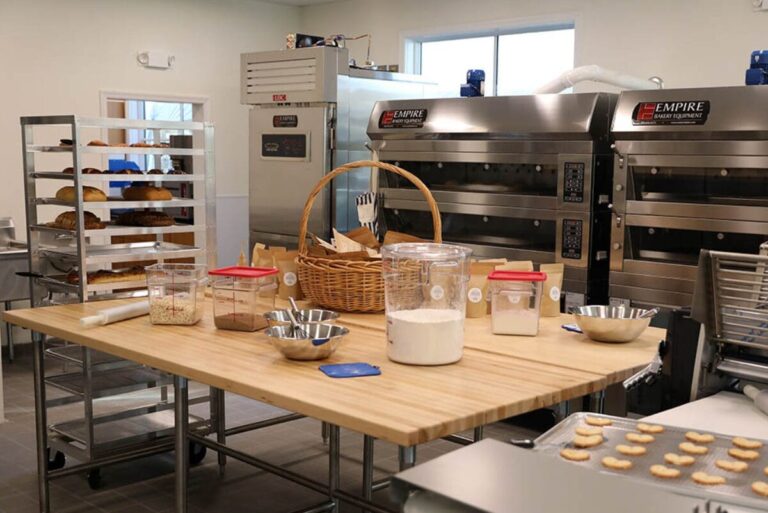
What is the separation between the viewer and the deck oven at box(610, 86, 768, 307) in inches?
141

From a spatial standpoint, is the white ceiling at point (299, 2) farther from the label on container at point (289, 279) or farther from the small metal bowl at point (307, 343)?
the small metal bowl at point (307, 343)

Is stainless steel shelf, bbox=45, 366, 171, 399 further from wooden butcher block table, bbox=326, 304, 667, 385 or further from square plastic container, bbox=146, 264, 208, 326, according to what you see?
wooden butcher block table, bbox=326, 304, 667, 385

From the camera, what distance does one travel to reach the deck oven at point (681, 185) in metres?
3.57

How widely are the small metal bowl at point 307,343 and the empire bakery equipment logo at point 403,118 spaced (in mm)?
2659

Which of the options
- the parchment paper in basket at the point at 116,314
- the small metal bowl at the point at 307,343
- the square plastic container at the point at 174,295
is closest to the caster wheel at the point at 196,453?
the parchment paper in basket at the point at 116,314

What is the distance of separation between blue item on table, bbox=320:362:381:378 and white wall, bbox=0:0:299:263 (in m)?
4.88

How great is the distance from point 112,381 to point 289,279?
1279 millimetres

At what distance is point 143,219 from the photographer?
4215 mm

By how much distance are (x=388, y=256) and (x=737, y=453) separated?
1040mm

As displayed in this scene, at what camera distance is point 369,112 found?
5.36m

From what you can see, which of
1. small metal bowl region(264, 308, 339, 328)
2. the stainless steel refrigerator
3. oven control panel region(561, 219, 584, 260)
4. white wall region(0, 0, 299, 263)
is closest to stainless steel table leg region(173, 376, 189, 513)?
small metal bowl region(264, 308, 339, 328)

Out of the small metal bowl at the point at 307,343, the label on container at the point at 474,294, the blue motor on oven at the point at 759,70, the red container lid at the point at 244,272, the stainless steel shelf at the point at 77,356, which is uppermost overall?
the blue motor on oven at the point at 759,70

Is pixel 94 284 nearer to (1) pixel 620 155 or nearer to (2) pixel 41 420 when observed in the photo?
(2) pixel 41 420

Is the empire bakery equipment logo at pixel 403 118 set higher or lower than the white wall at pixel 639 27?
lower
